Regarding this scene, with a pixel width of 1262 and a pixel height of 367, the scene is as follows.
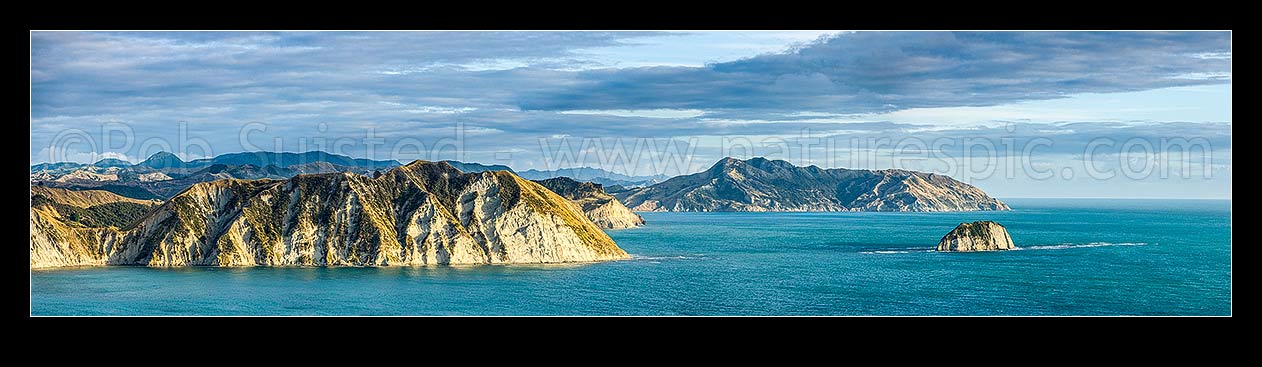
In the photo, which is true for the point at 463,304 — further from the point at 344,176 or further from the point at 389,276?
the point at 344,176

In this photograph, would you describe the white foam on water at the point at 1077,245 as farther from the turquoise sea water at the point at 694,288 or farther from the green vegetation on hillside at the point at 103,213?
the green vegetation on hillside at the point at 103,213

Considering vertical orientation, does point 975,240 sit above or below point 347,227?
below

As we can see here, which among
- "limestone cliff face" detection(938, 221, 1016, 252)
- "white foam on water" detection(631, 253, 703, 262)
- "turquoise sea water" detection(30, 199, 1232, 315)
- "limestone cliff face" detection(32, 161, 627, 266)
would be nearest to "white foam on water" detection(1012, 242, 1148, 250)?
"limestone cliff face" detection(938, 221, 1016, 252)

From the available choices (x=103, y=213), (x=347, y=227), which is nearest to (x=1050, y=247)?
(x=347, y=227)

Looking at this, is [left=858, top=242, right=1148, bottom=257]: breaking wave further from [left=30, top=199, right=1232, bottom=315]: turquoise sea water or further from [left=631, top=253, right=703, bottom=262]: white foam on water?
[left=631, top=253, right=703, bottom=262]: white foam on water

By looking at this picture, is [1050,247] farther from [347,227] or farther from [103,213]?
[103,213]
